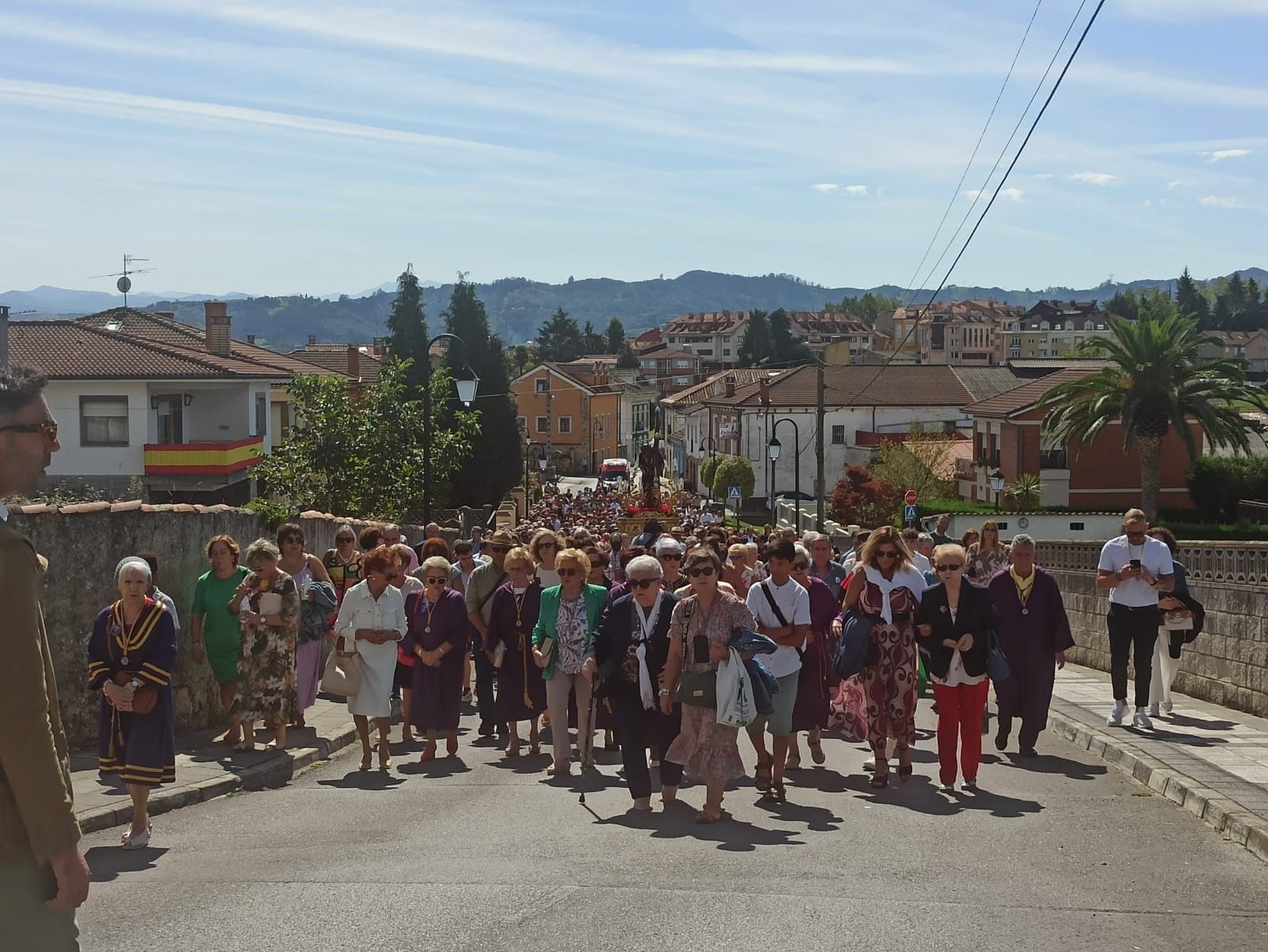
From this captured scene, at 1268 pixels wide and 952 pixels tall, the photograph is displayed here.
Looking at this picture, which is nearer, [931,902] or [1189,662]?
[931,902]

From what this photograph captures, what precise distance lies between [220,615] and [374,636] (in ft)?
4.68

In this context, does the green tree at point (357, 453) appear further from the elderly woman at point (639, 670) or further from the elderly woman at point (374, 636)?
the elderly woman at point (639, 670)

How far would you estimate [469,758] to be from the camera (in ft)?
43.4

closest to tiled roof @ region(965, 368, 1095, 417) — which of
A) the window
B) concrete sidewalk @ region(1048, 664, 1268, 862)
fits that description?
the window

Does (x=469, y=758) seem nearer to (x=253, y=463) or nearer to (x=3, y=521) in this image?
(x=3, y=521)

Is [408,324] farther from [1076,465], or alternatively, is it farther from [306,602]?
[306,602]

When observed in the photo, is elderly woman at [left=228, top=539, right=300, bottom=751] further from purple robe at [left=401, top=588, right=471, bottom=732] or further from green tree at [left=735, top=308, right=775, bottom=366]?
green tree at [left=735, top=308, right=775, bottom=366]

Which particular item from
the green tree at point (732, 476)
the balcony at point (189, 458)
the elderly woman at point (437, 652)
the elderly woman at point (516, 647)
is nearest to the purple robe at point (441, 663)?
the elderly woman at point (437, 652)

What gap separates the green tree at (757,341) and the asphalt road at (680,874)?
149 m

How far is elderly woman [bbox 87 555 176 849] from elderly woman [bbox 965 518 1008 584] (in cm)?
871

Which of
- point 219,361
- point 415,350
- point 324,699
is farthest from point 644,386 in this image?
point 324,699

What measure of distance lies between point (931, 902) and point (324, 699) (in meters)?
10.5

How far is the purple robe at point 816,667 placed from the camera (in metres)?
11.7

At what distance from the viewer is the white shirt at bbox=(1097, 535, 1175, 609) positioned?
13.5 m
